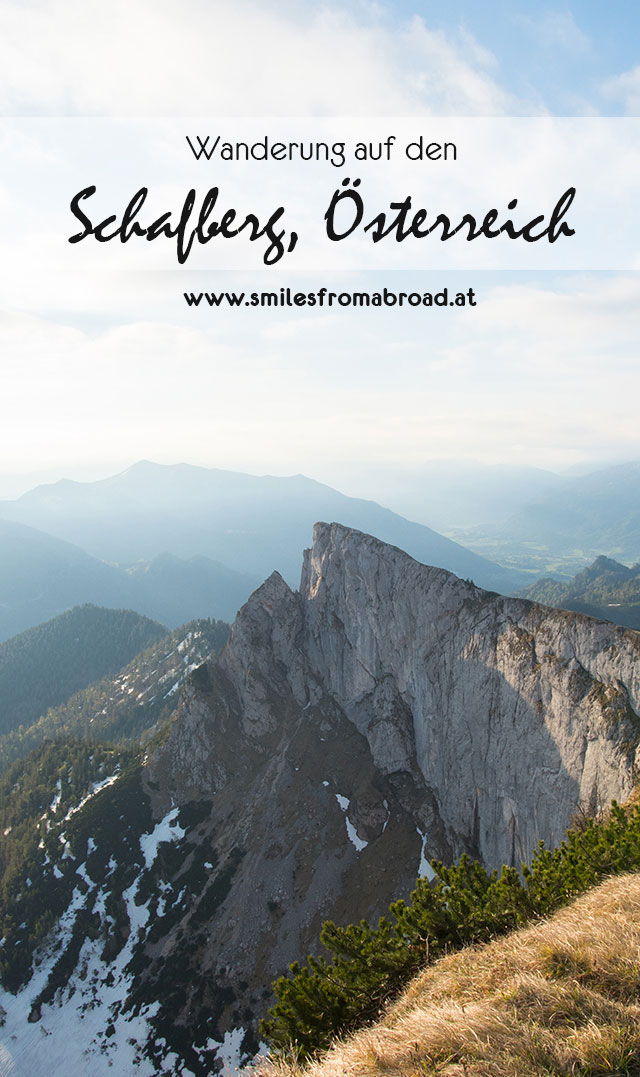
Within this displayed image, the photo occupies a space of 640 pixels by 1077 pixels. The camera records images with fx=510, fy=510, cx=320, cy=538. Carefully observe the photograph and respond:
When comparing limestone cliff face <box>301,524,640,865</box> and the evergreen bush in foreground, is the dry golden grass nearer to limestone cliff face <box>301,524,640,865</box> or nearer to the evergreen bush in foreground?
the evergreen bush in foreground

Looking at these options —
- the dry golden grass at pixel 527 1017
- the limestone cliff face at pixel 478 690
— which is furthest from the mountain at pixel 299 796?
the dry golden grass at pixel 527 1017

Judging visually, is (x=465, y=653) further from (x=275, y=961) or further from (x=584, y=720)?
(x=275, y=961)

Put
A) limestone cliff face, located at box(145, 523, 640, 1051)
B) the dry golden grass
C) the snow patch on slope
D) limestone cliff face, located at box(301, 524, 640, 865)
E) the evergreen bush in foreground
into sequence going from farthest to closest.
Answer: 1. the snow patch on slope
2. limestone cliff face, located at box(145, 523, 640, 1051)
3. limestone cliff face, located at box(301, 524, 640, 865)
4. the evergreen bush in foreground
5. the dry golden grass

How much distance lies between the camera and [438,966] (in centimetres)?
1602

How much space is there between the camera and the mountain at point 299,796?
47.5m

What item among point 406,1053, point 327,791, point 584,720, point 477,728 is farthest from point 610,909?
point 327,791

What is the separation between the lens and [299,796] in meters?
79.9

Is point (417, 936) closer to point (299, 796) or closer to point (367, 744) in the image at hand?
point (367, 744)

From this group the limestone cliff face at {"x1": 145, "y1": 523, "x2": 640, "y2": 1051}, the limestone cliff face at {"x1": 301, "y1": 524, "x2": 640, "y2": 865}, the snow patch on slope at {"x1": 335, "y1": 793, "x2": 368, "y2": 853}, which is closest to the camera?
the limestone cliff face at {"x1": 301, "y1": 524, "x2": 640, "y2": 865}

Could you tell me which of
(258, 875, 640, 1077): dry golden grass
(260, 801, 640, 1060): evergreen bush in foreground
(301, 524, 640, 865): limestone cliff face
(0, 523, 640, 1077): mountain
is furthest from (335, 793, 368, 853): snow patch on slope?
(258, 875, 640, 1077): dry golden grass

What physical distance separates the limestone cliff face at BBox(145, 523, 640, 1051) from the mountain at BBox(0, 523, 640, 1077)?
0.87 feet

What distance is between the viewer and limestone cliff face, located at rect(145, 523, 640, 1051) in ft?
147

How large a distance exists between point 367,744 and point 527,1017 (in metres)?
73.9

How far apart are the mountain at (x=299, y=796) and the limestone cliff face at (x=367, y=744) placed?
266mm
